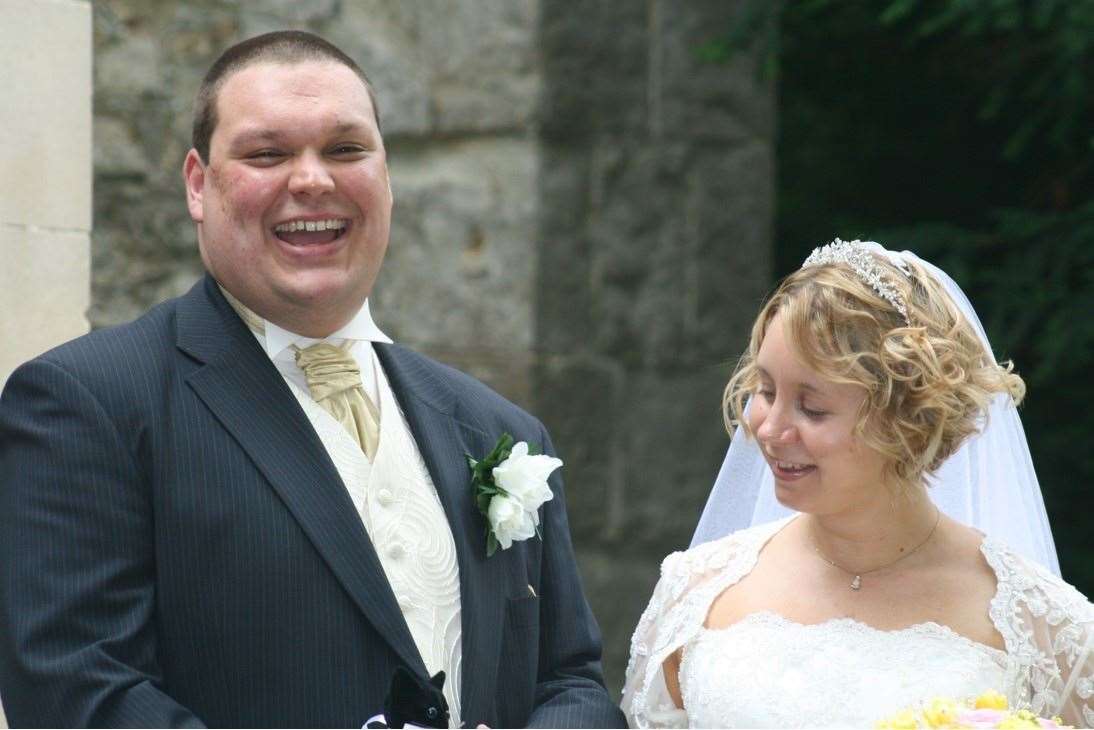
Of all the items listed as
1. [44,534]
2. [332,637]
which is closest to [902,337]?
[332,637]

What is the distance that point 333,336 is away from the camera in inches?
136

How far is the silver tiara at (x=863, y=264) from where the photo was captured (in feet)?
11.4

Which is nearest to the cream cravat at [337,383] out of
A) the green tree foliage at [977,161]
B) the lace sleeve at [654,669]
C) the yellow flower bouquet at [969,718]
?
the lace sleeve at [654,669]

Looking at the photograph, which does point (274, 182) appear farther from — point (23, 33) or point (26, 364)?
point (23, 33)

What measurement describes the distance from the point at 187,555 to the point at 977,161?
4.09m

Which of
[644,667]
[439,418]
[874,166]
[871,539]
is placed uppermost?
[874,166]

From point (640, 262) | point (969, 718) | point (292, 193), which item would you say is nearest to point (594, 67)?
point (640, 262)

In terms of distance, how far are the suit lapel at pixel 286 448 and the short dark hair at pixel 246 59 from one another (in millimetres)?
346

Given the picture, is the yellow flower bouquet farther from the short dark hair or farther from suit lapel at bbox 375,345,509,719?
the short dark hair

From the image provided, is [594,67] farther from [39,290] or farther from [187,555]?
[187,555]

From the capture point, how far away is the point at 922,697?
3379mm

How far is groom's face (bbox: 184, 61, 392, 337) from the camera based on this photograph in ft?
10.8

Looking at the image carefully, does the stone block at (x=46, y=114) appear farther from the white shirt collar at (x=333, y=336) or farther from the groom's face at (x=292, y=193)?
the white shirt collar at (x=333, y=336)

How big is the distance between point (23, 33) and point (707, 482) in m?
2.73
